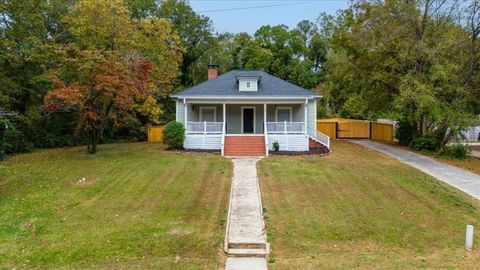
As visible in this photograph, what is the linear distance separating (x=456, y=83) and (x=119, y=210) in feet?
68.9

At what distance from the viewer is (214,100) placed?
82.2 ft

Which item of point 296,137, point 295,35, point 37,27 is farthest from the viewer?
point 295,35

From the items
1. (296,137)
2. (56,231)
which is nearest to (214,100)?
(296,137)

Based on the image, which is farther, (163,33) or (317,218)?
(163,33)

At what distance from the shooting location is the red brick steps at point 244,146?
2276cm

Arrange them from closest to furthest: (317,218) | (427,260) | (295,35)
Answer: (427,260)
(317,218)
(295,35)

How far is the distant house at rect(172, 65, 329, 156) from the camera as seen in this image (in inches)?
952

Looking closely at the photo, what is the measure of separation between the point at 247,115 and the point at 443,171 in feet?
42.6

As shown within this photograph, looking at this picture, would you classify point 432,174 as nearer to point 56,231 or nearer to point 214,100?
point 214,100

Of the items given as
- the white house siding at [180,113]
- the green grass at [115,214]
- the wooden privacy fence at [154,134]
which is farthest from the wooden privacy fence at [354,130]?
the green grass at [115,214]

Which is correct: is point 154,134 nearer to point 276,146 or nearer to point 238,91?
point 238,91

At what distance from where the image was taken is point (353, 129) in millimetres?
36219

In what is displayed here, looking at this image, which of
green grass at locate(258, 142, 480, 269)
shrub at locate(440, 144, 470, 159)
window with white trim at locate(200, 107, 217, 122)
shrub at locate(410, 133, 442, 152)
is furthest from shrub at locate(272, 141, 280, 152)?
shrub at locate(440, 144, 470, 159)

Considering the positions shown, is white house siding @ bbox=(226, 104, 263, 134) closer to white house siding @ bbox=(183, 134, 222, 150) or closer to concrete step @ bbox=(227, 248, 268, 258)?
white house siding @ bbox=(183, 134, 222, 150)
